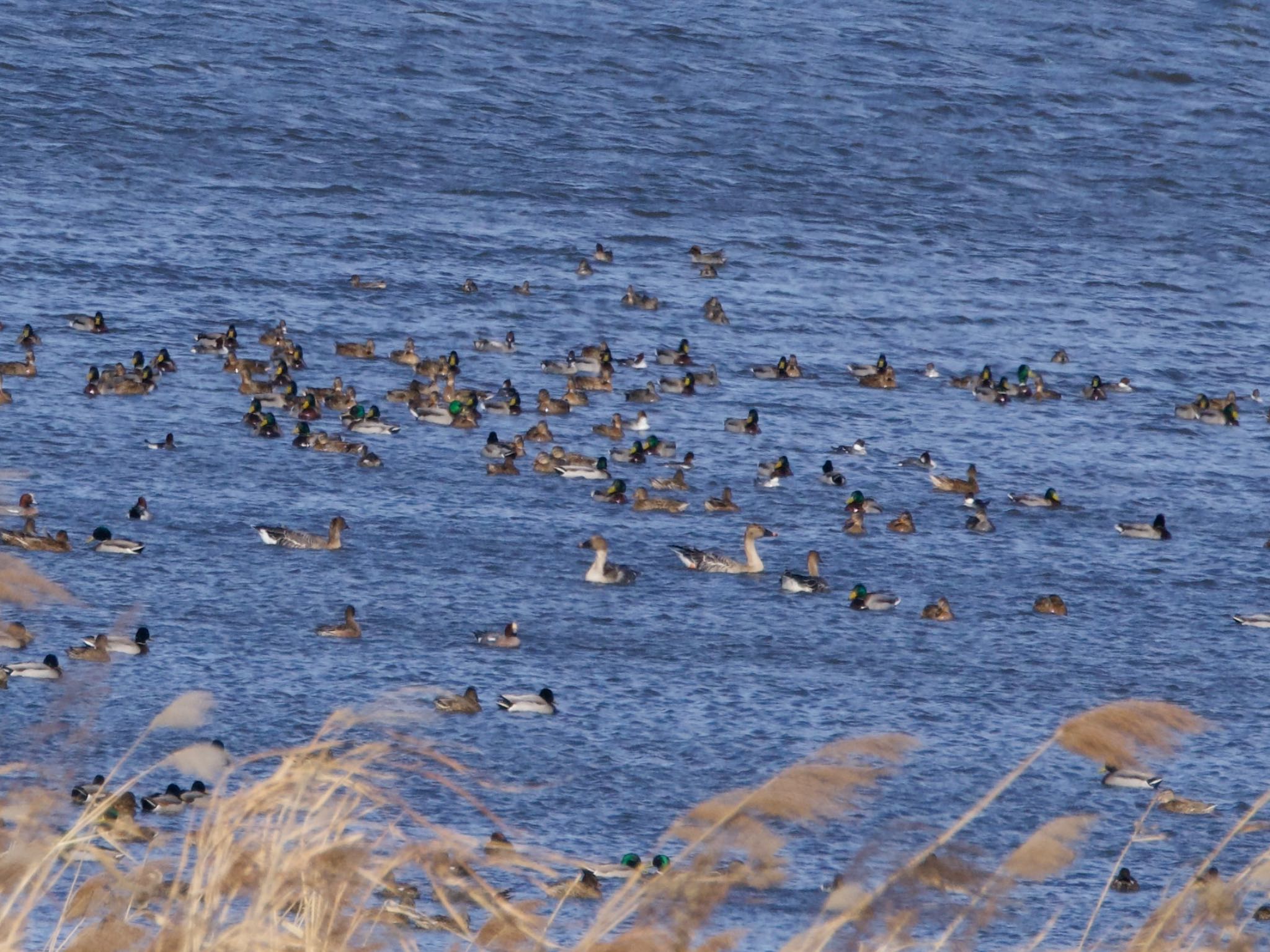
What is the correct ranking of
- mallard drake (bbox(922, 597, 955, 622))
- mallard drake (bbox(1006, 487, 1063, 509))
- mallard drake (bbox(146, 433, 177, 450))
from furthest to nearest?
mallard drake (bbox(1006, 487, 1063, 509))
mallard drake (bbox(146, 433, 177, 450))
mallard drake (bbox(922, 597, 955, 622))

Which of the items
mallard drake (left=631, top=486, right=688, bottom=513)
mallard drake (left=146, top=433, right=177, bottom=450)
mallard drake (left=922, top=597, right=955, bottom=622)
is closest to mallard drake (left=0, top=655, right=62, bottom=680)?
mallard drake (left=146, top=433, right=177, bottom=450)

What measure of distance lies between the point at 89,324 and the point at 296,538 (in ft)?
38.9

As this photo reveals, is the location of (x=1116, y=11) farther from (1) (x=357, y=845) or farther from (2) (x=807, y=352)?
(1) (x=357, y=845)

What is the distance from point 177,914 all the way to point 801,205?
45.0 meters

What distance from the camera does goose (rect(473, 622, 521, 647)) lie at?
21.6 m

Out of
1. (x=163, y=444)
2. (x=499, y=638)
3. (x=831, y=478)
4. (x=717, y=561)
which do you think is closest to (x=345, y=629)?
(x=499, y=638)

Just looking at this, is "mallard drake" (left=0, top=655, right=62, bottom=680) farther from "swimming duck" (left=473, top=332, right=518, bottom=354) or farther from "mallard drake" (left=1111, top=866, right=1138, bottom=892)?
"swimming duck" (left=473, top=332, right=518, bottom=354)

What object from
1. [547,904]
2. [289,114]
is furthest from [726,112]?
[547,904]

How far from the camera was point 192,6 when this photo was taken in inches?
2389

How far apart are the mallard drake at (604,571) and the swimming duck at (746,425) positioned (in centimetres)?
774

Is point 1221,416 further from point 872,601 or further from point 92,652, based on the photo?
point 92,652

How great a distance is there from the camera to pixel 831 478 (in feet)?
97.6

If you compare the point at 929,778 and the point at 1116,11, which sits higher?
the point at 1116,11

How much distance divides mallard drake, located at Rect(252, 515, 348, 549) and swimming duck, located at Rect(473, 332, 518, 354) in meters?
11.8
